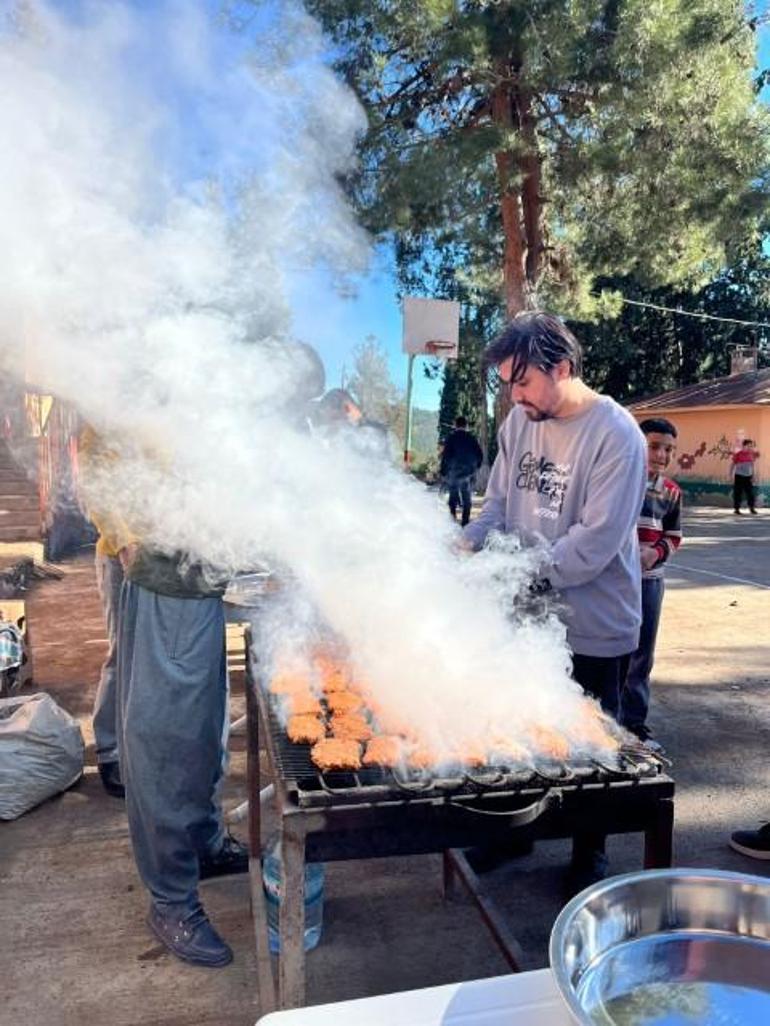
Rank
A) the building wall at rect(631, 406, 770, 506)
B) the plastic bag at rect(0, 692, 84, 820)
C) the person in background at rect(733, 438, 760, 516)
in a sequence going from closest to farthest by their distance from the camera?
the plastic bag at rect(0, 692, 84, 820) → the person in background at rect(733, 438, 760, 516) → the building wall at rect(631, 406, 770, 506)

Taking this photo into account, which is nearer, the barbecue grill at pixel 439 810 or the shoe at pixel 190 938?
the barbecue grill at pixel 439 810

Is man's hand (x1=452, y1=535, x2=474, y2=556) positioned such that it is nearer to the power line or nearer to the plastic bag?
the plastic bag

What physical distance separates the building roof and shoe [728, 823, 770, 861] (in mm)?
21520

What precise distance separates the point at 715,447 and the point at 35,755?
24.6 meters

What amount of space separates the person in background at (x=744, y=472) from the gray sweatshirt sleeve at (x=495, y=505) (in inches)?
657

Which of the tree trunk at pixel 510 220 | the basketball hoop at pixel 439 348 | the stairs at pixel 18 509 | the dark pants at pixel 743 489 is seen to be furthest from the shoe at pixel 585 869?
the dark pants at pixel 743 489

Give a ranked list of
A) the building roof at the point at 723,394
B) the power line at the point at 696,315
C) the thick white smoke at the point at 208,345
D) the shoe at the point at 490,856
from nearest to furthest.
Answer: the thick white smoke at the point at 208,345 < the shoe at the point at 490,856 < the building roof at the point at 723,394 < the power line at the point at 696,315

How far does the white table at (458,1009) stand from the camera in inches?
44.4

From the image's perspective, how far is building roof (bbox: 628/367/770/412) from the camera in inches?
929

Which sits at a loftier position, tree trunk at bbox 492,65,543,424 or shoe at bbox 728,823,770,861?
tree trunk at bbox 492,65,543,424

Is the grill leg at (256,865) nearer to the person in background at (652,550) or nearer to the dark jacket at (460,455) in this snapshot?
the person in background at (652,550)

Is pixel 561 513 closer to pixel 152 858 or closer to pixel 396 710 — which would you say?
pixel 396 710

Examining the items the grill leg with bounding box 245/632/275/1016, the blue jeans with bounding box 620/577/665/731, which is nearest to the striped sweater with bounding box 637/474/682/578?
the blue jeans with bounding box 620/577/665/731

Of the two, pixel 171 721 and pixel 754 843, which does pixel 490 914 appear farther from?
pixel 754 843
